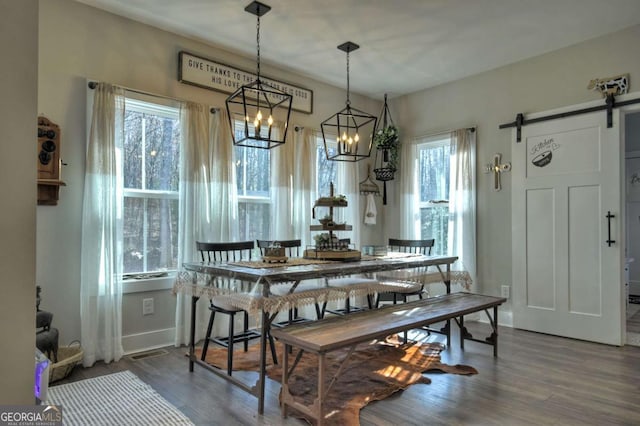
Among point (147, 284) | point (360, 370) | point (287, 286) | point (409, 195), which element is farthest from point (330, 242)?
point (409, 195)

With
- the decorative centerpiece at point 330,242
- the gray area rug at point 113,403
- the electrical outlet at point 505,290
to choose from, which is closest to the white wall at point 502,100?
the electrical outlet at point 505,290

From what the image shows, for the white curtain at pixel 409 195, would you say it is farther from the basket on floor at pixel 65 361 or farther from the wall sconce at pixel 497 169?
the basket on floor at pixel 65 361

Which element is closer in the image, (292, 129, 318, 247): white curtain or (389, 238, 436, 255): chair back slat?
(389, 238, 436, 255): chair back slat

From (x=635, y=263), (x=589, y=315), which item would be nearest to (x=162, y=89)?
(x=589, y=315)

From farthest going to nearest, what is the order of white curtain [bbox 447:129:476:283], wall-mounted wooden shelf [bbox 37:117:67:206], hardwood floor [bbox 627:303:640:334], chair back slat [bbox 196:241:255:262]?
white curtain [bbox 447:129:476:283]
hardwood floor [bbox 627:303:640:334]
chair back slat [bbox 196:241:255:262]
wall-mounted wooden shelf [bbox 37:117:67:206]

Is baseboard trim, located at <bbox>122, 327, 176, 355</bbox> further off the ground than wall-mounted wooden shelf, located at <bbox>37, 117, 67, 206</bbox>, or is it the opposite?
wall-mounted wooden shelf, located at <bbox>37, 117, 67, 206</bbox>

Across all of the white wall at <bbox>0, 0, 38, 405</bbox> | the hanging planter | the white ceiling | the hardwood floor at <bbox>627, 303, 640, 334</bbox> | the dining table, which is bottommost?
the hardwood floor at <bbox>627, 303, 640, 334</bbox>

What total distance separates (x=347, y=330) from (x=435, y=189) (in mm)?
3254

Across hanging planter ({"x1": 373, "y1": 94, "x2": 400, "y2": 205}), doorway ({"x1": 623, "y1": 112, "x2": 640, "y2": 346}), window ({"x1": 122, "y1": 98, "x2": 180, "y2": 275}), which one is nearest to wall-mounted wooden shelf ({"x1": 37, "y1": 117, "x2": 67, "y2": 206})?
window ({"x1": 122, "y1": 98, "x2": 180, "y2": 275})

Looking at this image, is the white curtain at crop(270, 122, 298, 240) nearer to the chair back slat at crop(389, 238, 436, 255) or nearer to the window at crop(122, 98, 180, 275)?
the window at crop(122, 98, 180, 275)

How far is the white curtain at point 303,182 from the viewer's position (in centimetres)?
456

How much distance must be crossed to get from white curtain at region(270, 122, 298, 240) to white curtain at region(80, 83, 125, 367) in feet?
5.16

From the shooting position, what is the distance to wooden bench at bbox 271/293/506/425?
212 centimetres

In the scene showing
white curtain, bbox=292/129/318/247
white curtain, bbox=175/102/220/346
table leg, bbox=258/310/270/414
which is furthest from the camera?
white curtain, bbox=292/129/318/247
